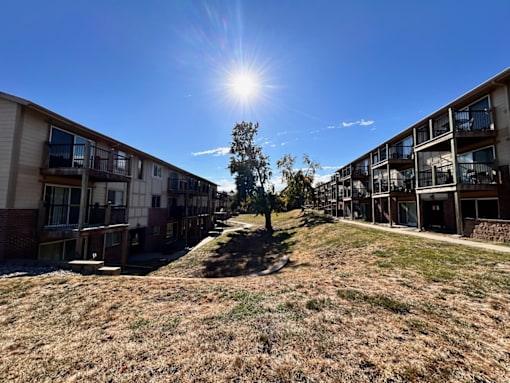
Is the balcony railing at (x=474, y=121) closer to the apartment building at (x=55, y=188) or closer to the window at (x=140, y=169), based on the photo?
the apartment building at (x=55, y=188)

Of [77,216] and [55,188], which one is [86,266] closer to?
[77,216]

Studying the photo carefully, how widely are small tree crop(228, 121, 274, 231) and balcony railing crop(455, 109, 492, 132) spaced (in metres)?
19.7

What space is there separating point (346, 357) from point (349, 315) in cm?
140

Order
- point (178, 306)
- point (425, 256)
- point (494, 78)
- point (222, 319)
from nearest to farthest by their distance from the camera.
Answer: point (222, 319) → point (178, 306) → point (425, 256) → point (494, 78)

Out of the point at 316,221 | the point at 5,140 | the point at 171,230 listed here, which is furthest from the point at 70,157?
the point at 316,221

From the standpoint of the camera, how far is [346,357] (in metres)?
3.37

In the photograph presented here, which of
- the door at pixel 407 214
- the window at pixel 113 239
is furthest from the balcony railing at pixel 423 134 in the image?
the window at pixel 113 239

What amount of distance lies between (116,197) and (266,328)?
609 inches

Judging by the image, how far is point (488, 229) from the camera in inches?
456

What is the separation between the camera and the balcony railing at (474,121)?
41.9 ft

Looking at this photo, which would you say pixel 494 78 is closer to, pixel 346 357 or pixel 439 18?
pixel 439 18

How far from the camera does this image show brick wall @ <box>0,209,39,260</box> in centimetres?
890

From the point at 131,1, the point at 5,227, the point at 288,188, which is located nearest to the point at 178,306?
the point at 5,227

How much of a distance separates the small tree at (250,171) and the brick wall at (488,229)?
19.4 m
